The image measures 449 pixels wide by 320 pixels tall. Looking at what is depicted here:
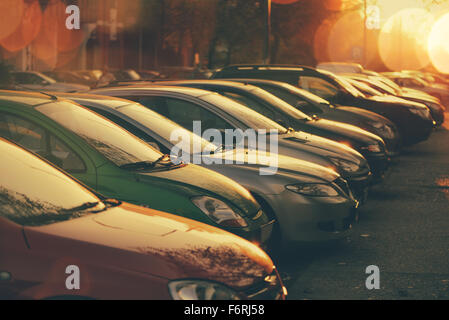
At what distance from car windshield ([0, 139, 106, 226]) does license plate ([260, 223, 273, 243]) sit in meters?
1.84

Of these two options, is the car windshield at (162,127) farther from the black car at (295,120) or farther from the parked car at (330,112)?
the parked car at (330,112)

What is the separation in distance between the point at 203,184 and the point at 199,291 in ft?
8.07

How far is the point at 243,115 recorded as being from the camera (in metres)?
8.86

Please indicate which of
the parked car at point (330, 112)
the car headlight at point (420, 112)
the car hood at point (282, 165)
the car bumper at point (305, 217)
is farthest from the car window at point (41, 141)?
the car headlight at point (420, 112)

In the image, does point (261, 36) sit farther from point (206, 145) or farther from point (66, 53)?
point (206, 145)

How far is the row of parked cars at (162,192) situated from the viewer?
11.7 feet

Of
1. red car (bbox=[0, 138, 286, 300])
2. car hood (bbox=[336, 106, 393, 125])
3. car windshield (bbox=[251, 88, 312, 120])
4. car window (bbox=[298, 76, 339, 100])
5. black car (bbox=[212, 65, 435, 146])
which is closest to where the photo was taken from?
red car (bbox=[0, 138, 286, 300])

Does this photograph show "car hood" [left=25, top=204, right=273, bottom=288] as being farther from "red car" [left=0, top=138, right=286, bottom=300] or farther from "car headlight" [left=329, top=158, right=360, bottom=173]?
"car headlight" [left=329, top=158, right=360, bottom=173]

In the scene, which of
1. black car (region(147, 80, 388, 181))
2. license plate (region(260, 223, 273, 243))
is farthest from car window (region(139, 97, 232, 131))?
license plate (region(260, 223, 273, 243))

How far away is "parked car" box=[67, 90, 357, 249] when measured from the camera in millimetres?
6957
